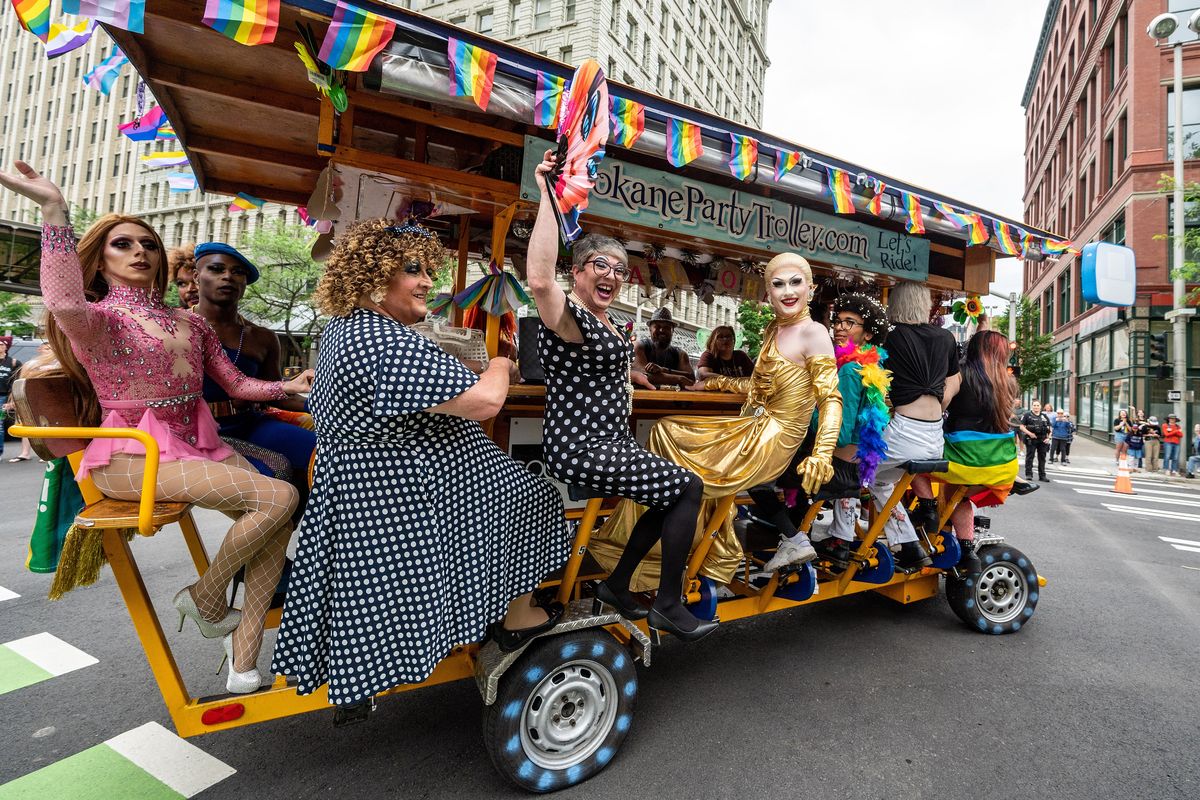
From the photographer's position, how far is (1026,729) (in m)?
3.12

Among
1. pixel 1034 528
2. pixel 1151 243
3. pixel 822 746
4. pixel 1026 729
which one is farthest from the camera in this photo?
pixel 1151 243

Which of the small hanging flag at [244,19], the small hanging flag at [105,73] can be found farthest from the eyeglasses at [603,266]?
the small hanging flag at [105,73]

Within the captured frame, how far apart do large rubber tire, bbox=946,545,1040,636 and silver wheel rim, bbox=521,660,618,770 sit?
294 cm

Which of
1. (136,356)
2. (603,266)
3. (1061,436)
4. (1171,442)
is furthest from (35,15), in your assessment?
(1171,442)

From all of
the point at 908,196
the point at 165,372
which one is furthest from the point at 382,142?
the point at 908,196

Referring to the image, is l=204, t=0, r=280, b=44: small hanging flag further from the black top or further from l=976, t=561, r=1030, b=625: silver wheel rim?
l=976, t=561, r=1030, b=625: silver wheel rim

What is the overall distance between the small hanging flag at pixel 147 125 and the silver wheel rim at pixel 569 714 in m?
3.70

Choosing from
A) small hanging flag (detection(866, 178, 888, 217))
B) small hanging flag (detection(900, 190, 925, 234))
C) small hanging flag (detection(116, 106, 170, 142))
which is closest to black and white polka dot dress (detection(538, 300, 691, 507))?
small hanging flag (detection(866, 178, 888, 217))

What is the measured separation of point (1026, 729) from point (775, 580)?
1418 mm

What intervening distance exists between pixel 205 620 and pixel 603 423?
176cm

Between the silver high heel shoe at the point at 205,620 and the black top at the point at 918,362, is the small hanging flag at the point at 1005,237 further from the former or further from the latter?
the silver high heel shoe at the point at 205,620

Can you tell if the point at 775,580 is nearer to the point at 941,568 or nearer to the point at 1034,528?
the point at 941,568

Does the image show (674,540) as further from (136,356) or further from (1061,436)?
(1061,436)

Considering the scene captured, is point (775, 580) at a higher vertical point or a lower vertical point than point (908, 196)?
lower
